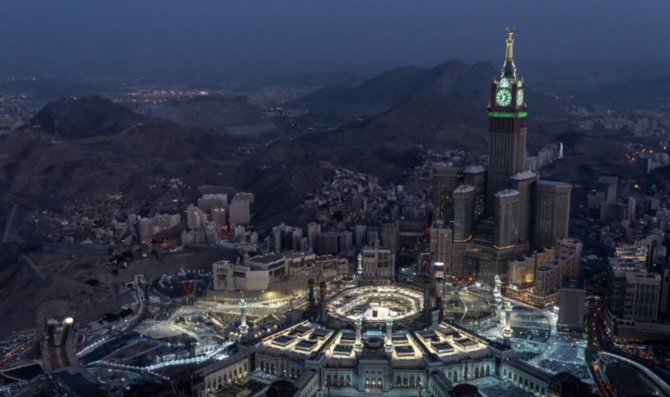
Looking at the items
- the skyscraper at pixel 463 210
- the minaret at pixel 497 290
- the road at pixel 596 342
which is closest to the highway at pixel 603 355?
the road at pixel 596 342

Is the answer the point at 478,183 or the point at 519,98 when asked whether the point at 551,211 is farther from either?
the point at 519,98

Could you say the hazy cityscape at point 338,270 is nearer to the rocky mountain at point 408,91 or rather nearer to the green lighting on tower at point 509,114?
the green lighting on tower at point 509,114

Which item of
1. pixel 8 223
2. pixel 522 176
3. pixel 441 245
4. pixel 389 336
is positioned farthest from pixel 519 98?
pixel 8 223

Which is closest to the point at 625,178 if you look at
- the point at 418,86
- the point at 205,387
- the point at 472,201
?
the point at 472,201

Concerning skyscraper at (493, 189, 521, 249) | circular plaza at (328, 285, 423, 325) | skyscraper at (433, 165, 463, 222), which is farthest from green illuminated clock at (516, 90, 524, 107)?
circular plaza at (328, 285, 423, 325)

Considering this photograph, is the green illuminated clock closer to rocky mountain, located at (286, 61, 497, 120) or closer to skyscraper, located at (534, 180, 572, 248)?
skyscraper, located at (534, 180, 572, 248)

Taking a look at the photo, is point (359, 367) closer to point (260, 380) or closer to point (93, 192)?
point (260, 380)
